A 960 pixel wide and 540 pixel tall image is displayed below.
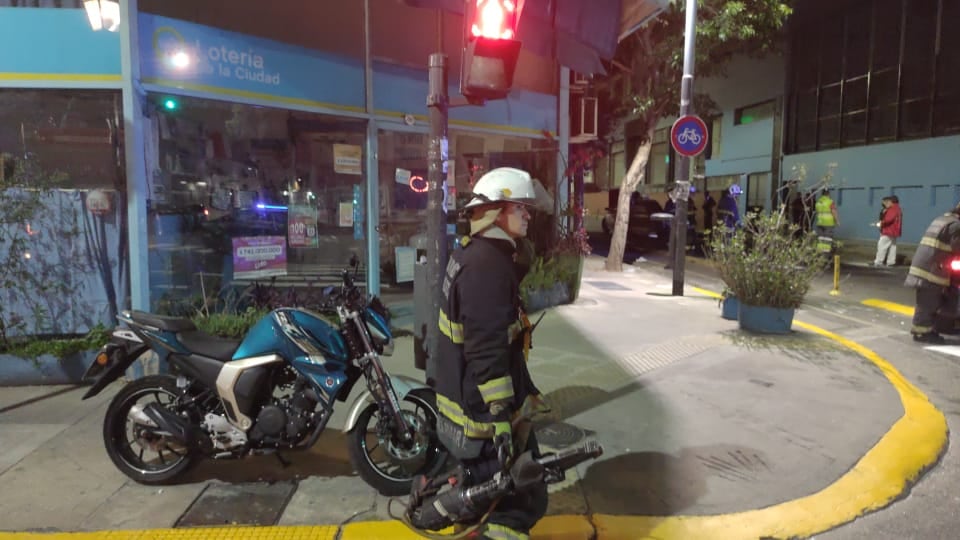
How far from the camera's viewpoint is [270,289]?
24.0 ft

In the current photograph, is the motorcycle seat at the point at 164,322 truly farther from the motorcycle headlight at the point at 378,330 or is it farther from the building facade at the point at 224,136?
the building facade at the point at 224,136

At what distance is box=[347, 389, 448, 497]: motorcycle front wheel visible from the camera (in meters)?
3.76

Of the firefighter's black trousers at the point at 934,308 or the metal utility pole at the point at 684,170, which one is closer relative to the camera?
the firefighter's black trousers at the point at 934,308

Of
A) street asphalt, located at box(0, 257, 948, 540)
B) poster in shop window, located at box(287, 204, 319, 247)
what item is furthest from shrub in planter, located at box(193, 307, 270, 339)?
poster in shop window, located at box(287, 204, 319, 247)

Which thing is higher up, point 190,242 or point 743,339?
point 190,242

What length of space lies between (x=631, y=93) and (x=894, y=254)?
7.68m

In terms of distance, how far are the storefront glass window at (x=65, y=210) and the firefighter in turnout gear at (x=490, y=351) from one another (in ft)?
15.5

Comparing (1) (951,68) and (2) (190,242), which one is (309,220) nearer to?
(2) (190,242)

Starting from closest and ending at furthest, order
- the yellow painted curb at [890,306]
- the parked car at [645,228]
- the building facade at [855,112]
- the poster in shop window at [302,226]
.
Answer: the poster in shop window at [302,226] → the yellow painted curb at [890,306] → the building facade at [855,112] → the parked car at [645,228]

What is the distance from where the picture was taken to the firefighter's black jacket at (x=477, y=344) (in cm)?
267

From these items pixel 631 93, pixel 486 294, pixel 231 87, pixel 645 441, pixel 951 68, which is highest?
pixel 951 68

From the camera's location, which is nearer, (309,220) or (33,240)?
(33,240)

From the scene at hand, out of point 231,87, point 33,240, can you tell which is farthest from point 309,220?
point 33,240

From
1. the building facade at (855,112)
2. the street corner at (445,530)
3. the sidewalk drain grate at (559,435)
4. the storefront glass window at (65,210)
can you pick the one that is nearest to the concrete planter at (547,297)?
the sidewalk drain grate at (559,435)
